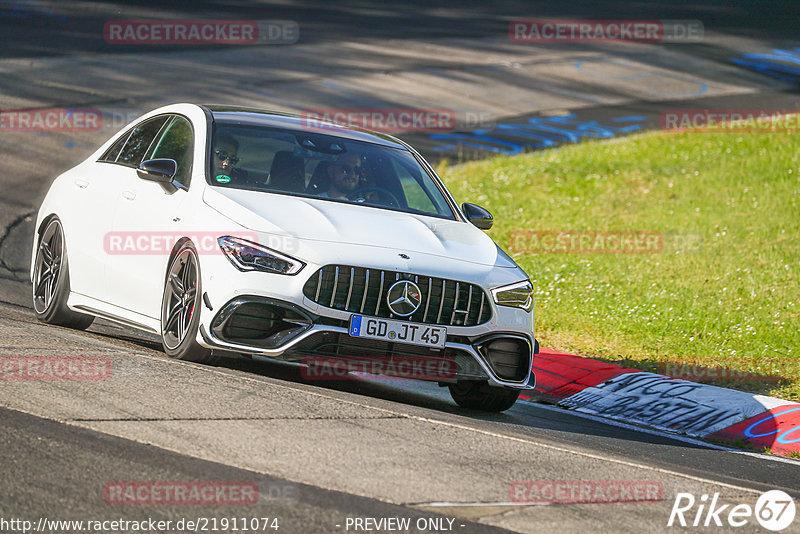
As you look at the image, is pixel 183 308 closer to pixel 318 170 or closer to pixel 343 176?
pixel 318 170

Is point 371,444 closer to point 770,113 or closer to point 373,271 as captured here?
point 373,271

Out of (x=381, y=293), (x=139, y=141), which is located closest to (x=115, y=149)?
(x=139, y=141)

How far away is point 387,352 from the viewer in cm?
680

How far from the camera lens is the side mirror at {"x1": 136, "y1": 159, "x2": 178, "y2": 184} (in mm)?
7449

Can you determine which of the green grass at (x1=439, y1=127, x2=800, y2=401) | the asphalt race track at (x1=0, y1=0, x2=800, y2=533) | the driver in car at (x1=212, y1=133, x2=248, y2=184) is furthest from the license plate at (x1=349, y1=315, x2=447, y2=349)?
the green grass at (x1=439, y1=127, x2=800, y2=401)

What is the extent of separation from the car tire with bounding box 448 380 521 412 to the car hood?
0.86 metres

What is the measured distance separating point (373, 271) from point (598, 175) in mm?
12298

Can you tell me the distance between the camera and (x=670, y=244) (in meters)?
14.4

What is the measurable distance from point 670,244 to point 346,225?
8156mm

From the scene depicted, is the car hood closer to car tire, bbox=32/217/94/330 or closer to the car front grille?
the car front grille

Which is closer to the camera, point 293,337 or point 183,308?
point 293,337

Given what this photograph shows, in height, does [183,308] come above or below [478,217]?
below

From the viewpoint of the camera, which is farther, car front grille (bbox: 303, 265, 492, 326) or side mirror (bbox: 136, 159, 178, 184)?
side mirror (bbox: 136, 159, 178, 184)

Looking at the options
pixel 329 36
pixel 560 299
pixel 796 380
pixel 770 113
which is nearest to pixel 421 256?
pixel 796 380
